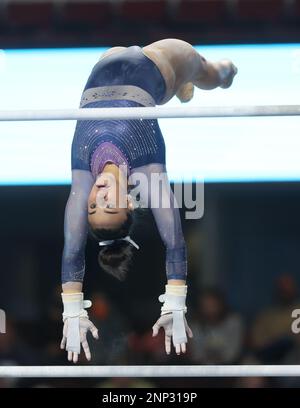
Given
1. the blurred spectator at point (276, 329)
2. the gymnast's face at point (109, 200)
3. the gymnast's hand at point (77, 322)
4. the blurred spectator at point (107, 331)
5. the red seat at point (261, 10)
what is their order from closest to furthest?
the gymnast's face at point (109, 200) → the gymnast's hand at point (77, 322) → the blurred spectator at point (107, 331) → the blurred spectator at point (276, 329) → the red seat at point (261, 10)

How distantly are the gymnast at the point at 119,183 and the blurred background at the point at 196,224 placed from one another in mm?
124

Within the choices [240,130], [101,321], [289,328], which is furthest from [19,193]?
[289,328]

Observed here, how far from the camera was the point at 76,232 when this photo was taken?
6.67 ft

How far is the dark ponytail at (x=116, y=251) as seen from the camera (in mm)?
1973

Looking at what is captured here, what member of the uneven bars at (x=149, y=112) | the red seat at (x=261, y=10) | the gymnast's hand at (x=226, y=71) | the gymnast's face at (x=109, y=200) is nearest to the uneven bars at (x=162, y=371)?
the gymnast's face at (x=109, y=200)

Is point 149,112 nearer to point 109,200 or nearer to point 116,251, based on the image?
point 109,200

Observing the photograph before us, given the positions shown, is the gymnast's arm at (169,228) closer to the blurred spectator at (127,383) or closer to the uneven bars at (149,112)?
the uneven bars at (149,112)

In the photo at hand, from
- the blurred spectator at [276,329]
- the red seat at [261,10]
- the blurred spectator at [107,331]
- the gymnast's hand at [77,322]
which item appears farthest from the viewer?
the red seat at [261,10]

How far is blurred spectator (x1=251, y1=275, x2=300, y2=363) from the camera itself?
233 cm

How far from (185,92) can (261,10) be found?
586mm

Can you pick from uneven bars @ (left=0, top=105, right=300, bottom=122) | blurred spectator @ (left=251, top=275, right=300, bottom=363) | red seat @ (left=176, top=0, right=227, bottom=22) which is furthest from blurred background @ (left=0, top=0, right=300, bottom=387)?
uneven bars @ (left=0, top=105, right=300, bottom=122)

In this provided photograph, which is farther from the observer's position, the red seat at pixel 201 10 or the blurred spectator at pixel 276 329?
the red seat at pixel 201 10

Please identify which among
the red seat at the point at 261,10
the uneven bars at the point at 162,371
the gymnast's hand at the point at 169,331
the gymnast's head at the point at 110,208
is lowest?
the uneven bars at the point at 162,371

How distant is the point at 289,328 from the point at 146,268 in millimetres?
376
